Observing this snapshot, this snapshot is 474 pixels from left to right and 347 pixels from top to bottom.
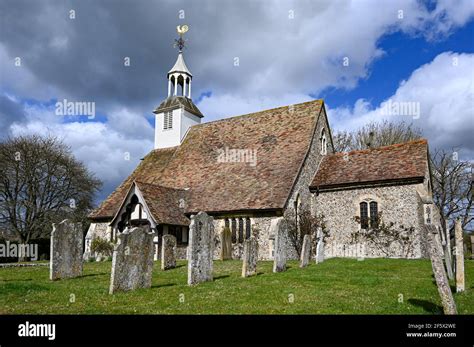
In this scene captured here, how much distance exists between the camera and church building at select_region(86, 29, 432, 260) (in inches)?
805

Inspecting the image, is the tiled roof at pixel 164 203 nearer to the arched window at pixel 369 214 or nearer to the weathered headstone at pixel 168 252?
the weathered headstone at pixel 168 252

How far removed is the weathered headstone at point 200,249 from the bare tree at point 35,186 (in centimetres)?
2585

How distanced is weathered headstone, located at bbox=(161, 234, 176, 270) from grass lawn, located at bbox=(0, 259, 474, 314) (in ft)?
10.8

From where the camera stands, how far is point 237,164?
969 inches

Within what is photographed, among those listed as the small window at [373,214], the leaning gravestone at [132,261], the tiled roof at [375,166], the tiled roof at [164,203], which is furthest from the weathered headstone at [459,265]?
the tiled roof at [164,203]

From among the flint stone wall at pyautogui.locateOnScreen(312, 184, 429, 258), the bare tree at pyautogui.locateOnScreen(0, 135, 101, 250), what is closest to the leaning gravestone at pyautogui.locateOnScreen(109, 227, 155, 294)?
the flint stone wall at pyautogui.locateOnScreen(312, 184, 429, 258)

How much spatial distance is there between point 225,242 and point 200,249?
31.2 feet

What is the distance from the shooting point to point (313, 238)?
2167 cm

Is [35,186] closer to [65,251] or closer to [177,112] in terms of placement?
[177,112]

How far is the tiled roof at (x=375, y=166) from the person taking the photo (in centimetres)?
2091
